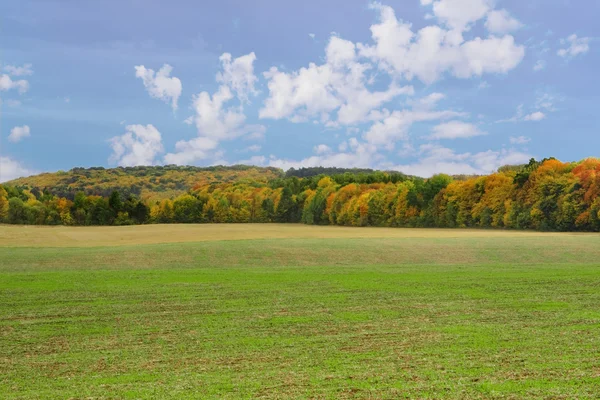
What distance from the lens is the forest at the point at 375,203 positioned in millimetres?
69188

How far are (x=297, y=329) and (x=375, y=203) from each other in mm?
74679

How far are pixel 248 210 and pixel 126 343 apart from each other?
87.0m

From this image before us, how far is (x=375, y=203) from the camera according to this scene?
298 feet

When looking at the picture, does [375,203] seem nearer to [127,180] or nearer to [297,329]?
[297,329]

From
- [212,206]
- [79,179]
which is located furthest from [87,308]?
[79,179]

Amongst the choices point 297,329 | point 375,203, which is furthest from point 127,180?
point 297,329

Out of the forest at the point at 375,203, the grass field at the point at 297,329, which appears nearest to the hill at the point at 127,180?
the forest at the point at 375,203

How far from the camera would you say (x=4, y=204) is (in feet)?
268

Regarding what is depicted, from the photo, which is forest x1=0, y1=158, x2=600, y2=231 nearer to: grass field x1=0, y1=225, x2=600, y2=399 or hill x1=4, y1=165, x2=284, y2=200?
hill x1=4, y1=165, x2=284, y2=200

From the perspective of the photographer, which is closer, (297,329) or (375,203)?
(297,329)

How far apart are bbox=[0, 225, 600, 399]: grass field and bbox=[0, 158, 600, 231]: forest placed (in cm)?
3827

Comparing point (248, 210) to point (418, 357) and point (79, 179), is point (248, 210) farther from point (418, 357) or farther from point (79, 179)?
point (418, 357)

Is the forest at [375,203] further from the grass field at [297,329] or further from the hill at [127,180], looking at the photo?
the grass field at [297,329]

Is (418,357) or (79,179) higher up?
(79,179)
